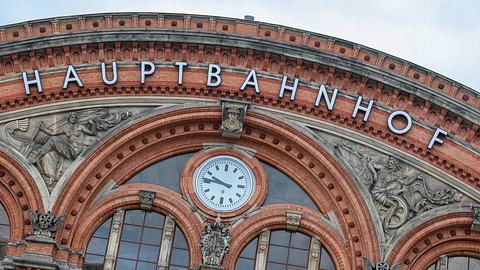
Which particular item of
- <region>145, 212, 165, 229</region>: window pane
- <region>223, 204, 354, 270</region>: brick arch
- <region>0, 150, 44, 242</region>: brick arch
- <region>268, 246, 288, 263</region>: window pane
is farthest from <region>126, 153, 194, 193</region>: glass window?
<region>268, 246, 288, 263</region>: window pane

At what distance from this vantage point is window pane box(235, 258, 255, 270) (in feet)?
110

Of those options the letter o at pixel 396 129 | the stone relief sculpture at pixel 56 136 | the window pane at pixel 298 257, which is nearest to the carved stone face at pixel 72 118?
the stone relief sculpture at pixel 56 136

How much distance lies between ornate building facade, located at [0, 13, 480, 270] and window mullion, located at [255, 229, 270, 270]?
0.04 m

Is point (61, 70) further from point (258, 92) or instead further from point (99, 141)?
point (258, 92)

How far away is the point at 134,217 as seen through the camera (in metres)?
34.1

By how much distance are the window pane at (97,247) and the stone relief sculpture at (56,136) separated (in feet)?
6.56

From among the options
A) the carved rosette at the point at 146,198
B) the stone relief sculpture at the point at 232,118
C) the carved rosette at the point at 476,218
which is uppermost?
the stone relief sculpture at the point at 232,118

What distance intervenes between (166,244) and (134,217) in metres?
1.29

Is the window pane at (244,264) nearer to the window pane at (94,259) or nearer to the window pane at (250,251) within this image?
the window pane at (250,251)

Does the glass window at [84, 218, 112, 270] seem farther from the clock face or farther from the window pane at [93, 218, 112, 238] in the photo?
the clock face

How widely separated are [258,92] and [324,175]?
3.10 meters

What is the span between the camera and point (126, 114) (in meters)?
34.3

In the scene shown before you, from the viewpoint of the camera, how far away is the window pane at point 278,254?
33844 mm

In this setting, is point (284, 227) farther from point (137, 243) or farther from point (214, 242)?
point (137, 243)
